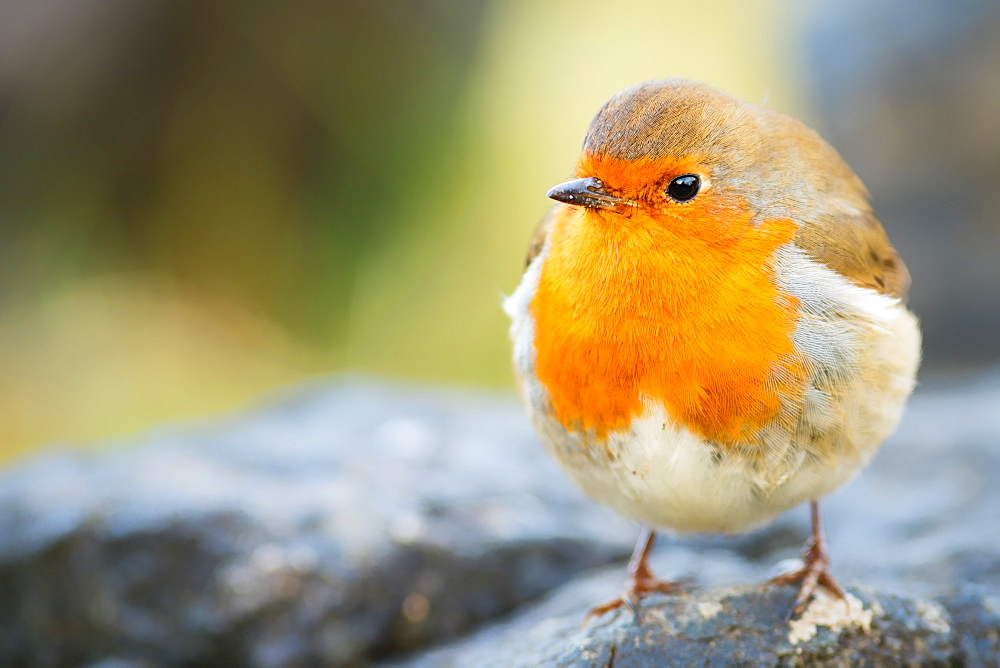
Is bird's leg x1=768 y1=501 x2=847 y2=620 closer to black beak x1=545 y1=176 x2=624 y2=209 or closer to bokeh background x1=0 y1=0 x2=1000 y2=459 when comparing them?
black beak x1=545 y1=176 x2=624 y2=209

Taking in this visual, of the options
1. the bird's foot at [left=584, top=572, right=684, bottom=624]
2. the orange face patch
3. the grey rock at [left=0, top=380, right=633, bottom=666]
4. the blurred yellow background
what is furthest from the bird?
the blurred yellow background

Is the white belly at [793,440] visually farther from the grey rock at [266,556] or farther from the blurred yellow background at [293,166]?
the blurred yellow background at [293,166]

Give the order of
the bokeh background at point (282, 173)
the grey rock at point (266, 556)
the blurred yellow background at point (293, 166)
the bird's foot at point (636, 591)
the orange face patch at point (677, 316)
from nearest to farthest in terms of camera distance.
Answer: the orange face patch at point (677, 316) < the bird's foot at point (636, 591) < the grey rock at point (266, 556) < the bokeh background at point (282, 173) < the blurred yellow background at point (293, 166)

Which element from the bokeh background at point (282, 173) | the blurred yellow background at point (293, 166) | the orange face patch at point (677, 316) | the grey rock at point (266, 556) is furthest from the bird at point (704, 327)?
the blurred yellow background at point (293, 166)

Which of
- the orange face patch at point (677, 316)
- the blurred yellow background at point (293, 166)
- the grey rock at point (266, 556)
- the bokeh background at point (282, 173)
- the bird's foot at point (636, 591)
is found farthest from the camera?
the blurred yellow background at point (293, 166)

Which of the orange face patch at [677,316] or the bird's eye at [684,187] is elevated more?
the bird's eye at [684,187]

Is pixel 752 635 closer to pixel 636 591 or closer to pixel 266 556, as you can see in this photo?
pixel 636 591
